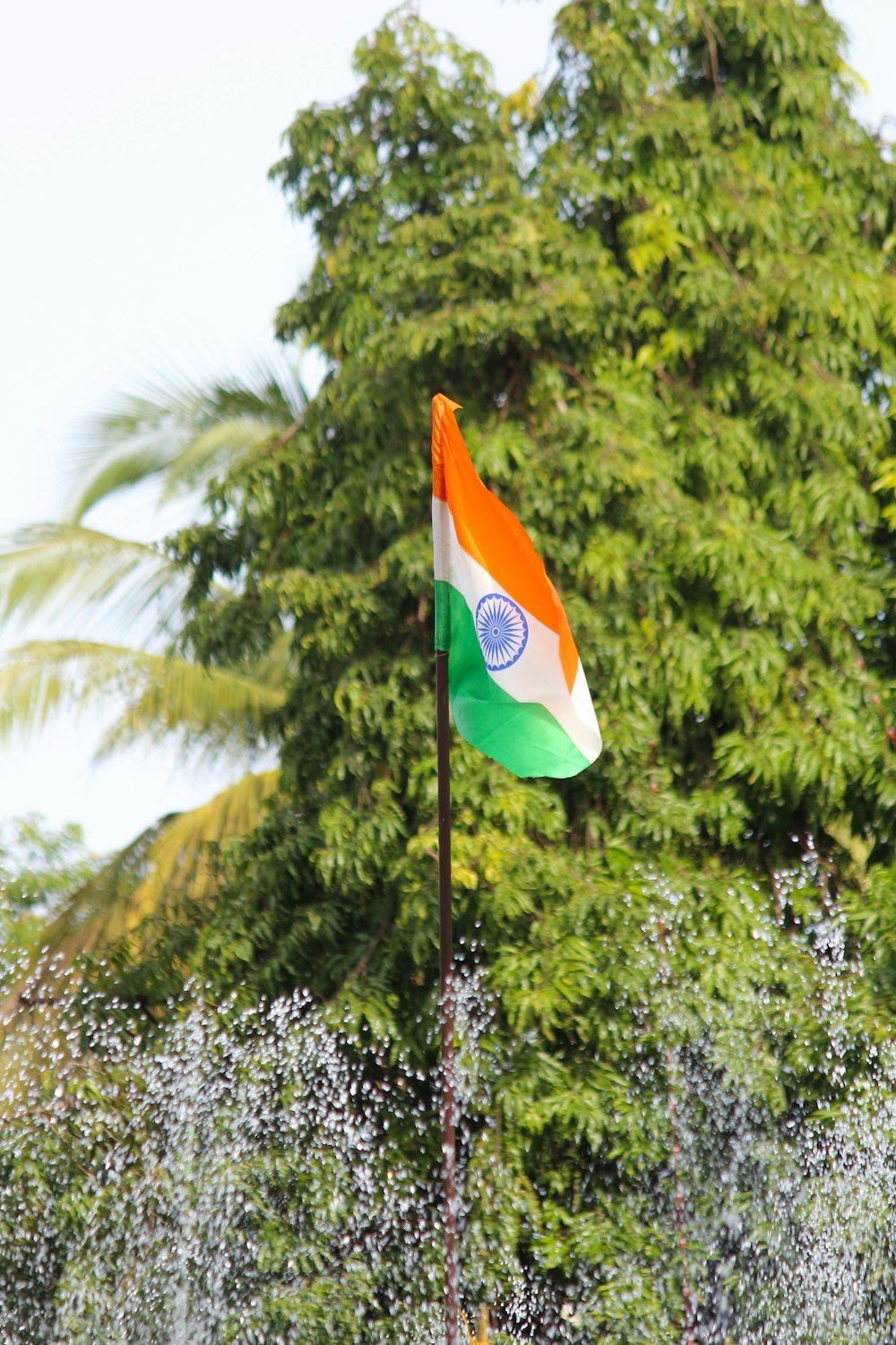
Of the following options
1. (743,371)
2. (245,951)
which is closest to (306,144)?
(743,371)

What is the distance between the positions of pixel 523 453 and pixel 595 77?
3037 mm

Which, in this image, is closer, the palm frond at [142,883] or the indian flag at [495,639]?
the indian flag at [495,639]

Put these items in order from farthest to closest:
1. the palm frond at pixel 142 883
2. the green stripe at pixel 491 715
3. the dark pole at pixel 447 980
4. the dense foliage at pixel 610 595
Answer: the palm frond at pixel 142 883 < the dense foliage at pixel 610 595 < the green stripe at pixel 491 715 < the dark pole at pixel 447 980

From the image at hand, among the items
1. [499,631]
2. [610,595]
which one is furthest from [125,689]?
[499,631]

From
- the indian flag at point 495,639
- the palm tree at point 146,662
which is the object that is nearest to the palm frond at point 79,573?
the palm tree at point 146,662

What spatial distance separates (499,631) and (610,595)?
374cm

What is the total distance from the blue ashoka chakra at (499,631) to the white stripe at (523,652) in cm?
2

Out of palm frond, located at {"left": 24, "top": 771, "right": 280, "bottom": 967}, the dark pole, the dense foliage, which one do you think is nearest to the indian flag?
the dark pole

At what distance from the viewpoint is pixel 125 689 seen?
10.8 m

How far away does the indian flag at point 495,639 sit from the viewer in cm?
562

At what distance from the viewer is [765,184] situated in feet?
34.2

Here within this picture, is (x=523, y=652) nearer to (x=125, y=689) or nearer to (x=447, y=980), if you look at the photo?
(x=447, y=980)

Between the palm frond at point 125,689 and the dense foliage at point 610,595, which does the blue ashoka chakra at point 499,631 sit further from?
the palm frond at point 125,689

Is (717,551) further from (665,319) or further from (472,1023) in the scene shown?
(472,1023)
